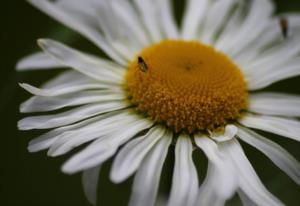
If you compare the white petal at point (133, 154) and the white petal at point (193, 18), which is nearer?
the white petal at point (133, 154)

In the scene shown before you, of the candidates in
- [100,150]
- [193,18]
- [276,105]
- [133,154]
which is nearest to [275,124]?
[276,105]

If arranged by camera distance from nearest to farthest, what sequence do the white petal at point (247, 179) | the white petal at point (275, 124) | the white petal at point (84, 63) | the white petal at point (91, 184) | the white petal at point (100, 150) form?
the white petal at point (100, 150) → the white petal at point (247, 179) → the white petal at point (91, 184) → the white petal at point (275, 124) → the white petal at point (84, 63)

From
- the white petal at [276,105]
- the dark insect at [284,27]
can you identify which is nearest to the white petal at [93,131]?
the white petal at [276,105]

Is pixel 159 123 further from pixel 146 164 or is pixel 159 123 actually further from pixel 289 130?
pixel 289 130

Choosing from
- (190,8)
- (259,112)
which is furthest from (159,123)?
(190,8)

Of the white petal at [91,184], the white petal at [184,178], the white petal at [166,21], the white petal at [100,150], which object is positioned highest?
the white petal at [166,21]

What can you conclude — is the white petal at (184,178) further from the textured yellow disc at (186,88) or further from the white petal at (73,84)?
the white petal at (73,84)
